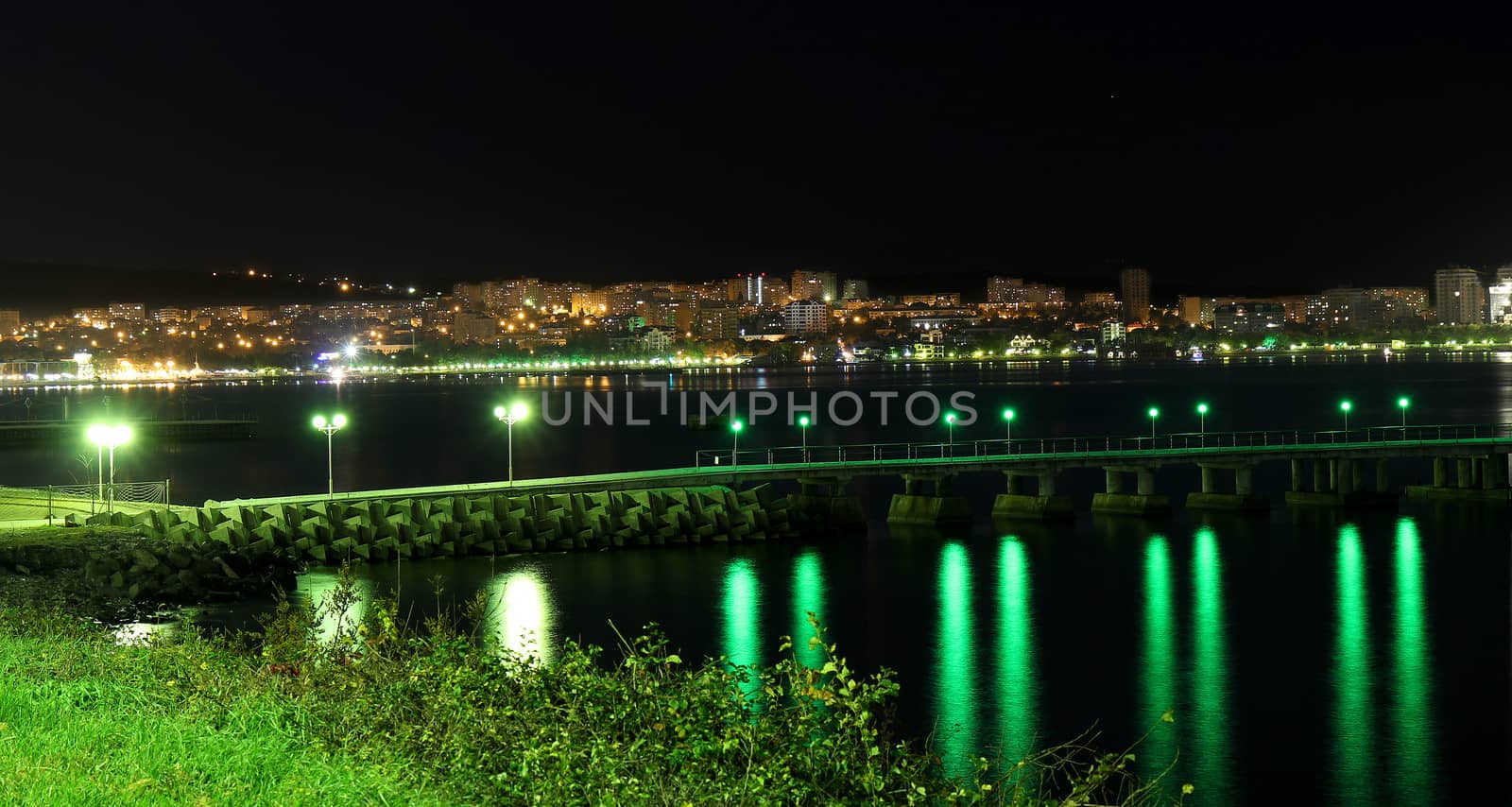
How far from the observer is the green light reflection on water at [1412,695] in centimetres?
1534

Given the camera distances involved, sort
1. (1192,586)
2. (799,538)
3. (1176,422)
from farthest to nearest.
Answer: (1176,422) → (799,538) → (1192,586)

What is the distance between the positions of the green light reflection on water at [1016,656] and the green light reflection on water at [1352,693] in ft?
11.0

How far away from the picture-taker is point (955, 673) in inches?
808

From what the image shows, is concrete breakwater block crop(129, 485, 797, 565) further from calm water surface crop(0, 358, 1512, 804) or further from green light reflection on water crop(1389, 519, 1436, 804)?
green light reflection on water crop(1389, 519, 1436, 804)

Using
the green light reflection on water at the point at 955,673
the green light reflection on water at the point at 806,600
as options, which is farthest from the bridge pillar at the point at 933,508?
the green light reflection on water at the point at 806,600

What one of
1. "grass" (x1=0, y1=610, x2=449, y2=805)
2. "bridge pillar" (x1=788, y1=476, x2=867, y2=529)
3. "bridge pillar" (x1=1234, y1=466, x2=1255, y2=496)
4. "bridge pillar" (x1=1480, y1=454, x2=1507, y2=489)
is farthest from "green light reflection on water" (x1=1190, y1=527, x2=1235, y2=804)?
"bridge pillar" (x1=1480, y1=454, x2=1507, y2=489)

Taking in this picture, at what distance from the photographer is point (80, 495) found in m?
34.3

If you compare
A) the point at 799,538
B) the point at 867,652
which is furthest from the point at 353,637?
the point at 799,538

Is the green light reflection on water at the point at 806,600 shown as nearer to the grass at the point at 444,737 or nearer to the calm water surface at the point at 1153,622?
the calm water surface at the point at 1153,622

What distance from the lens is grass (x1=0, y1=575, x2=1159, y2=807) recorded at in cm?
717

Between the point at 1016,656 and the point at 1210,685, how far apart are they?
9.85 feet

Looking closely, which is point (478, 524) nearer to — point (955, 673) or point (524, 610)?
point (524, 610)

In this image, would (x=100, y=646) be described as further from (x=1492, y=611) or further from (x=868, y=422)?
(x=868, y=422)

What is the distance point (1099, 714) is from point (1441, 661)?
6597 millimetres
